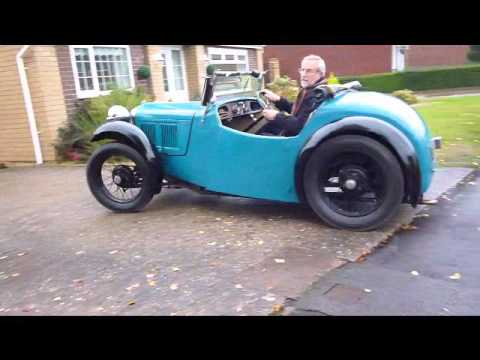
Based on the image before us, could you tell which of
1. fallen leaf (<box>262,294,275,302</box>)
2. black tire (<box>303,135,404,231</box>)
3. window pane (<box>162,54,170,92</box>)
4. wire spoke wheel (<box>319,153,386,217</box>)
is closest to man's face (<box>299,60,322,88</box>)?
black tire (<box>303,135,404,231</box>)

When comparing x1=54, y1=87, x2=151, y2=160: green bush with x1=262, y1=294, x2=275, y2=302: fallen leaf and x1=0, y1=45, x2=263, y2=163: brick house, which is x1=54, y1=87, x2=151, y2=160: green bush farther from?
x1=262, y1=294, x2=275, y2=302: fallen leaf

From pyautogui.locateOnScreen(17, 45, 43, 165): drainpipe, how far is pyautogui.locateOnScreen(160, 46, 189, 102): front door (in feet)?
15.5

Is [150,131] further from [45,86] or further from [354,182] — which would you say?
[45,86]

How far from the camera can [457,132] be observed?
28.7 feet

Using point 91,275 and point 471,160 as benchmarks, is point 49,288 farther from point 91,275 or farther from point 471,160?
point 471,160

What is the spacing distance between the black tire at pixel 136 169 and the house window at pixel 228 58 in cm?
994

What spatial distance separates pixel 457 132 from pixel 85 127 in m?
7.37

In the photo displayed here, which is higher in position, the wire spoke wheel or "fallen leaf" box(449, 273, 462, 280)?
the wire spoke wheel

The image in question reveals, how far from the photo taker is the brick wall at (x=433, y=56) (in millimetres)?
35903

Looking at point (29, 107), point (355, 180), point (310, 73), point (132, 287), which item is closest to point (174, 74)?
point (29, 107)

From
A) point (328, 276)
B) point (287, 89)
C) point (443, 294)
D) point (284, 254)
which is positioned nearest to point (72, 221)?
point (284, 254)

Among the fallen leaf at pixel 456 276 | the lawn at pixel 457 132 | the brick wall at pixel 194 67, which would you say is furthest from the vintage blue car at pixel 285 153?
the brick wall at pixel 194 67

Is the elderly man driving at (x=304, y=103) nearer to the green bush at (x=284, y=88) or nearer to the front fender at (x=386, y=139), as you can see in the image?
the front fender at (x=386, y=139)

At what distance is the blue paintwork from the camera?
412 cm
